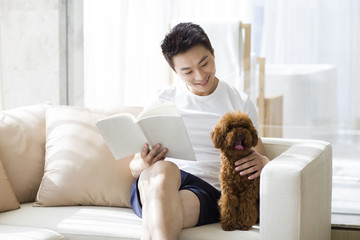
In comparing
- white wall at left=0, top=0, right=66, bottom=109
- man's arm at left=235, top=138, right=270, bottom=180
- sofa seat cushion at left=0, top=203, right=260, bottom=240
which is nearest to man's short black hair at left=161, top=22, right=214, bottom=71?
man's arm at left=235, top=138, right=270, bottom=180

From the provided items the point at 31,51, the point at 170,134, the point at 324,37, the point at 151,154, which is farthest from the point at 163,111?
the point at 31,51

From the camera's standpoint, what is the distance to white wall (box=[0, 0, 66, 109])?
330cm

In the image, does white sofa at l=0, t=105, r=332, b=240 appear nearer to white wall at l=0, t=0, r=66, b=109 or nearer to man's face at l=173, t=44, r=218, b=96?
man's face at l=173, t=44, r=218, b=96

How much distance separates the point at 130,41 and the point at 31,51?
68cm

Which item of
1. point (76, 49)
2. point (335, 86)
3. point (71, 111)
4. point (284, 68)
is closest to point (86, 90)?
point (76, 49)

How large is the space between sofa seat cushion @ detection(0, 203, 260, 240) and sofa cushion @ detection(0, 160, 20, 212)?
28 millimetres

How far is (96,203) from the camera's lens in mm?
2373

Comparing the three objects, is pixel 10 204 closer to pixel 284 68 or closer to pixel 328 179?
pixel 328 179

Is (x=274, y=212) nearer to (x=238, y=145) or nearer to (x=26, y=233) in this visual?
(x=238, y=145)

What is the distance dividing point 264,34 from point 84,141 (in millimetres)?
1215

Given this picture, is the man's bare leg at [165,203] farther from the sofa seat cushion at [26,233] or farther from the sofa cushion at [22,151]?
the sofa cushion at [22,151]

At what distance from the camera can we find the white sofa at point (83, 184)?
1.89m

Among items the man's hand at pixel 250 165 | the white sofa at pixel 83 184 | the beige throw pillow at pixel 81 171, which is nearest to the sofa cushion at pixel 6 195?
the white sofa at pixel 83 184

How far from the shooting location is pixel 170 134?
1.98 metres
